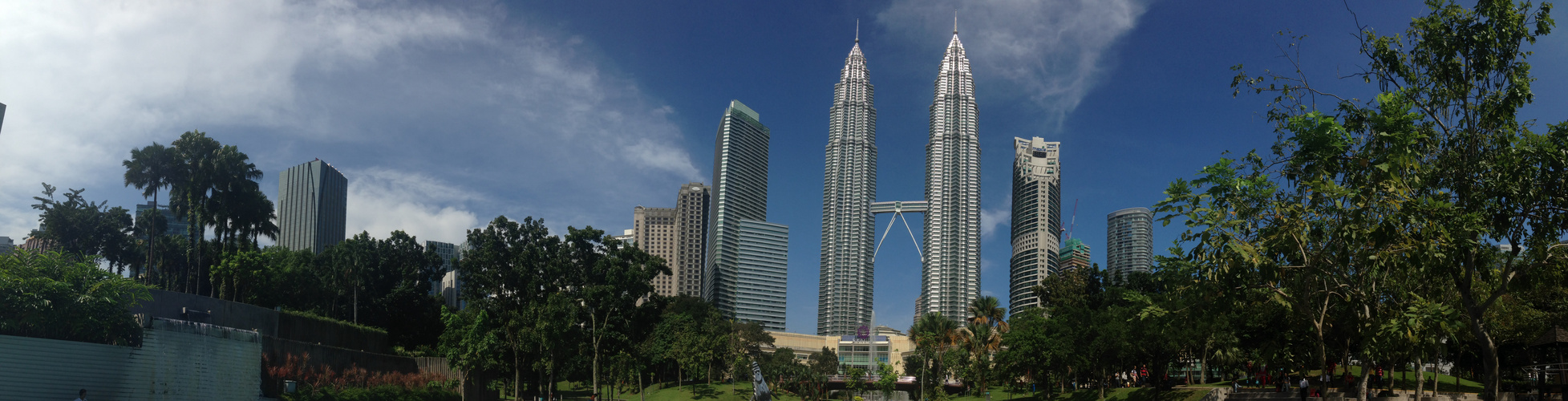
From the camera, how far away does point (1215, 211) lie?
19.8 m

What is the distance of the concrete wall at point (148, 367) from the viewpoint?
2564 cm

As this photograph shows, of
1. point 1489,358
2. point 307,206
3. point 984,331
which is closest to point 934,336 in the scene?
point 984,331

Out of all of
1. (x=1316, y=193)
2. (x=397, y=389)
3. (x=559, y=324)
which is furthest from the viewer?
(x=559, y=324)

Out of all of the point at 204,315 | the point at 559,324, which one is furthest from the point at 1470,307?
the point at 559,324

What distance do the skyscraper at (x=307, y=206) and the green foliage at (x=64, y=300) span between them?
476 ft

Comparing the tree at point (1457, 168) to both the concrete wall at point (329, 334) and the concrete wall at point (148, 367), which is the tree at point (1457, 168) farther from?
Result: the concrete wall at point (329, 334)

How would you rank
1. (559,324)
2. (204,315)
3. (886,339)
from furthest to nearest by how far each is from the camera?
1. (886,339)
2. (559,324)
3. (204,315)

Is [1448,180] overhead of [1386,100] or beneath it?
beneath

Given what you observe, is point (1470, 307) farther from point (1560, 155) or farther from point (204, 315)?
point (204, 315)

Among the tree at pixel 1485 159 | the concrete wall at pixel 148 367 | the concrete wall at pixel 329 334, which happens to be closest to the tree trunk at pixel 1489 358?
the tree at pixel 1485 159

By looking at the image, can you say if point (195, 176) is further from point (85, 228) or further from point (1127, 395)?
point (1127, 395)

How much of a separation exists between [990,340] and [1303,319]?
→ 54354 millimetres

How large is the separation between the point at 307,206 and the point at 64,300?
6081 inches

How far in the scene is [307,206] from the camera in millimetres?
165000
